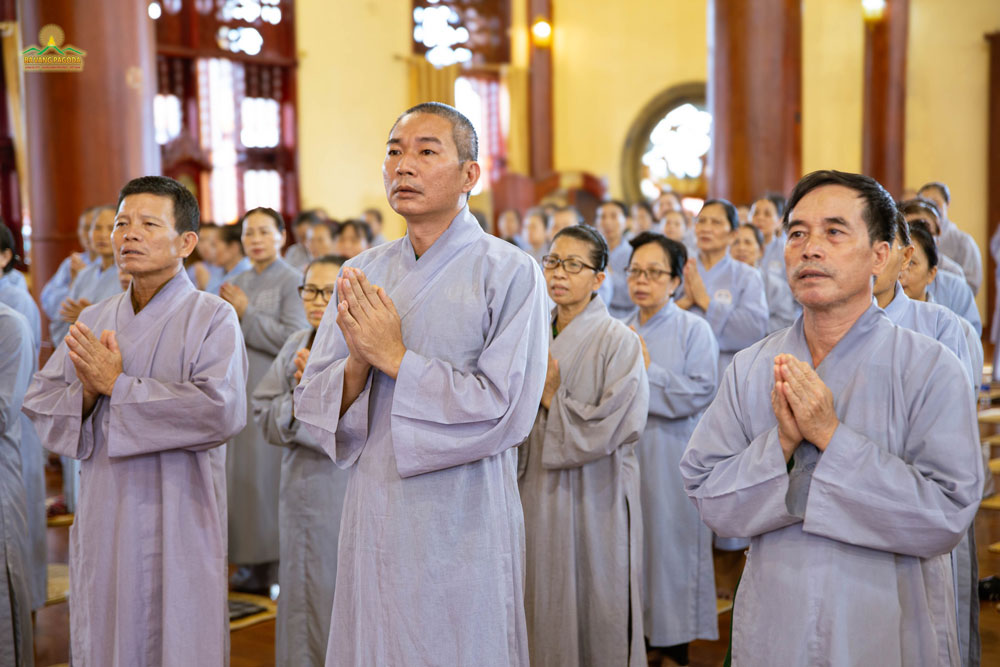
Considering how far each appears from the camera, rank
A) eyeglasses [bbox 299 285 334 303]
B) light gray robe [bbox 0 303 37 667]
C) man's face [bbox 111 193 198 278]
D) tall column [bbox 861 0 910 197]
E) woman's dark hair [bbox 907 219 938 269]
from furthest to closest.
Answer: tall column [bbox 861 0 910 197]
eyeglasses [bbox 299 285 334 303]
woman's dark hair [bbox 907 219 938 269]
light gray robe [bbox 0 303 37 667]
man's face [bbox 111 193 198 278]

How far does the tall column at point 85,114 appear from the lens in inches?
233

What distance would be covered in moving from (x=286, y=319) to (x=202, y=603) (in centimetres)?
209

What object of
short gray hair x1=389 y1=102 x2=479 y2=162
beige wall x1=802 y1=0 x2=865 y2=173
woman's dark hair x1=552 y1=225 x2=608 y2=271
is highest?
beige wall x1=802 y1=0 x2=865 y2=173

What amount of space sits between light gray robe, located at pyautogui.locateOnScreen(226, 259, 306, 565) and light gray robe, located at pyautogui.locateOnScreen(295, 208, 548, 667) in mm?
2317

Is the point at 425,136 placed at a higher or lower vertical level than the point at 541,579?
higher

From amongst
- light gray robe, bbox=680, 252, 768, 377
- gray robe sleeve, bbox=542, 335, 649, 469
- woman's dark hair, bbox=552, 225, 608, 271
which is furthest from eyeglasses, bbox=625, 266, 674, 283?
light gray robe, bbox=680, 252, 768, 377

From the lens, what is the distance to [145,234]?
2.78 m

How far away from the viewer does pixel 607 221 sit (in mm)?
7688

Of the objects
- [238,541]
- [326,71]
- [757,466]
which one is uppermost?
[326,71]

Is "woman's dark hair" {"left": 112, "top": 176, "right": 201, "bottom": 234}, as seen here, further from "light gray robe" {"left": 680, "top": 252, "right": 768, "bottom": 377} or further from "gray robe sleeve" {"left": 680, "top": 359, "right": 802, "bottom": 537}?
"light gray robe" {"left": 680, "top": 252, "right": 768, "bottom": 377}

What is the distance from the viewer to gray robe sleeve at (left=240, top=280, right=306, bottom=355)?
4590 mm

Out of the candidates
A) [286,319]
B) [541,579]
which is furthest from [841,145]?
[541,579]

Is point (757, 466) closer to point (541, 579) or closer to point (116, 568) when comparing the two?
point (541, 579)

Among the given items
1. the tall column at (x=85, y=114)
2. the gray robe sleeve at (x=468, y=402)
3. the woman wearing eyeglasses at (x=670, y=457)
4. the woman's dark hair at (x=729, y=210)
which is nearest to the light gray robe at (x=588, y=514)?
the woman wearing eyeglasses at (x=670, y=457)
